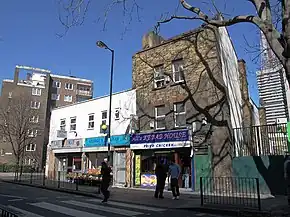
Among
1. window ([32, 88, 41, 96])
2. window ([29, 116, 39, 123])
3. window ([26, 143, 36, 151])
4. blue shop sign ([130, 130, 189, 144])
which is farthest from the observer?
window ([32, 88, 41, 96])

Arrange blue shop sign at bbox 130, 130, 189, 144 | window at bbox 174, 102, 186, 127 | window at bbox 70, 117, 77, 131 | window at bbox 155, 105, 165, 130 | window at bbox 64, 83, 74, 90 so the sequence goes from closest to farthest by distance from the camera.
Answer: blue shop sign at bbox 130, 130, 189, 144 < window at bbox 174, 102, 186, 127 < window at bbox 155, 105, 165, 130 < window at bbox 70, 117, 77, 131 < window at bbox 64, 83, 74, 90

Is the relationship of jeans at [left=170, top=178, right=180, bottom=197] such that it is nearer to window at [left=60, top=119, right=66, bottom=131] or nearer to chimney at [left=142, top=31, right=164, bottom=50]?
chimney at [left=142, top=31, right=164, bottom=50]

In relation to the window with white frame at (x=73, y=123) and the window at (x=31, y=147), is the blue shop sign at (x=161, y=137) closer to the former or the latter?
the window with white frame at (x=73, y=123)

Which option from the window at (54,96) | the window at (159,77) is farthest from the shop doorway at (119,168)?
the window at (54,96)

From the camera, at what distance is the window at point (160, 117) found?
63.1 feet

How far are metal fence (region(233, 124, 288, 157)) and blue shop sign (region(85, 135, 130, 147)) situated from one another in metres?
7.52

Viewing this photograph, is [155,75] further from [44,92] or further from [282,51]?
[44,92]

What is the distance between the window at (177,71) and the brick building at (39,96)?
3499 centimetres

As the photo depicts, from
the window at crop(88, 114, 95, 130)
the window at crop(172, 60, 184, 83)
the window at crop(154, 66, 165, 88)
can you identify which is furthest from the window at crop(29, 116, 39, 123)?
the window at crop(172, 60, 184, 83)

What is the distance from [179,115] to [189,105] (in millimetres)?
1052

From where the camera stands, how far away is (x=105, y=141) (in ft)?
70.9

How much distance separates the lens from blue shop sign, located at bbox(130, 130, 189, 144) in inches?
671

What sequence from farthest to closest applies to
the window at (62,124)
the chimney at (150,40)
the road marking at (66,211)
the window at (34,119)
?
the window at (34,119) → the window at (62,124) → the chimney at (150,40) → the road marking at (66,211)

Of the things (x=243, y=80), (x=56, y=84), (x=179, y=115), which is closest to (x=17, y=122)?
(x=56, y=84)
